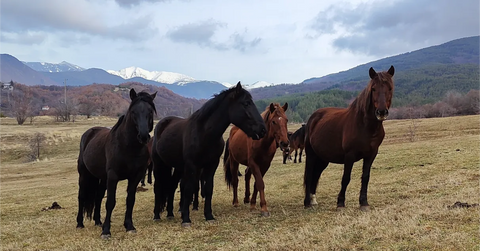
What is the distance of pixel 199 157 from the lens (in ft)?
23.0

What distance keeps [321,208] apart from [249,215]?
1.62 meters

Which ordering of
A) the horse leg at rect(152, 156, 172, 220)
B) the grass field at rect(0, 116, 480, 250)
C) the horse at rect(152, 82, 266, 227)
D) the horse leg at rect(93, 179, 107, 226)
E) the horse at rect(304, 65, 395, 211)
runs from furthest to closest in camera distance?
the horse leg at rect(152, 156, 172, 220), the horse leg at rect(93, 179, 107, 226), the horse at rect(152, 82, 266, 227), the horse at rect(304, 65, 395, 211), the grass field at rect(0, 116, 480, 250)

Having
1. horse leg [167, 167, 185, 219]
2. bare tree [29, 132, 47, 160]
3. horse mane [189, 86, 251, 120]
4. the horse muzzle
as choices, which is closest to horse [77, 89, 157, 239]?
horse mane [189, 86, 251, 120]

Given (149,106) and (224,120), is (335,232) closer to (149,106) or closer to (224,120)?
(224,120)

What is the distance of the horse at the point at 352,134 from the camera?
20.4 feet

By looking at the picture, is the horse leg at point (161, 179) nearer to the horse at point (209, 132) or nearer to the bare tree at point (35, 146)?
the horse at point (209, 132)

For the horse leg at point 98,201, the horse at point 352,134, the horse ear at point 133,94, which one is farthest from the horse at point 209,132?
the horse leg at point 98,201

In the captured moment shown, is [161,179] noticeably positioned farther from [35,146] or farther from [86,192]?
[35,146]

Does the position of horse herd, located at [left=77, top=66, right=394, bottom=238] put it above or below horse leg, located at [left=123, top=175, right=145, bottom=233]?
above

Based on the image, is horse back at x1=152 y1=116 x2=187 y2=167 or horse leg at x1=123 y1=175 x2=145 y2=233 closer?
horse leg at x1=123 y1=175 x2=145 y2=233

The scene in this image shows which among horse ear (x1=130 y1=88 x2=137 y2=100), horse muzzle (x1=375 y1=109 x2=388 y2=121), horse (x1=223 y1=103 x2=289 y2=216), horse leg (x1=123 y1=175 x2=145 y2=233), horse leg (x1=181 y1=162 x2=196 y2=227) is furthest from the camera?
horse (x1=223 y1=103 x2=289 y2=216)

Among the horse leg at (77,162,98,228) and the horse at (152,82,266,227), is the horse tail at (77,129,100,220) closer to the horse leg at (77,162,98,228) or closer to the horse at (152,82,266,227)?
the horse leg at (77,162,98,228)

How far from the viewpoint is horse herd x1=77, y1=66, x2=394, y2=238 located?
6.51m

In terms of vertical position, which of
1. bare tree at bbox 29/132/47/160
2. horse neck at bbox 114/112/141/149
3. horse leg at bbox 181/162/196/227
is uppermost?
horse neck at bbox 114/112/141/149
